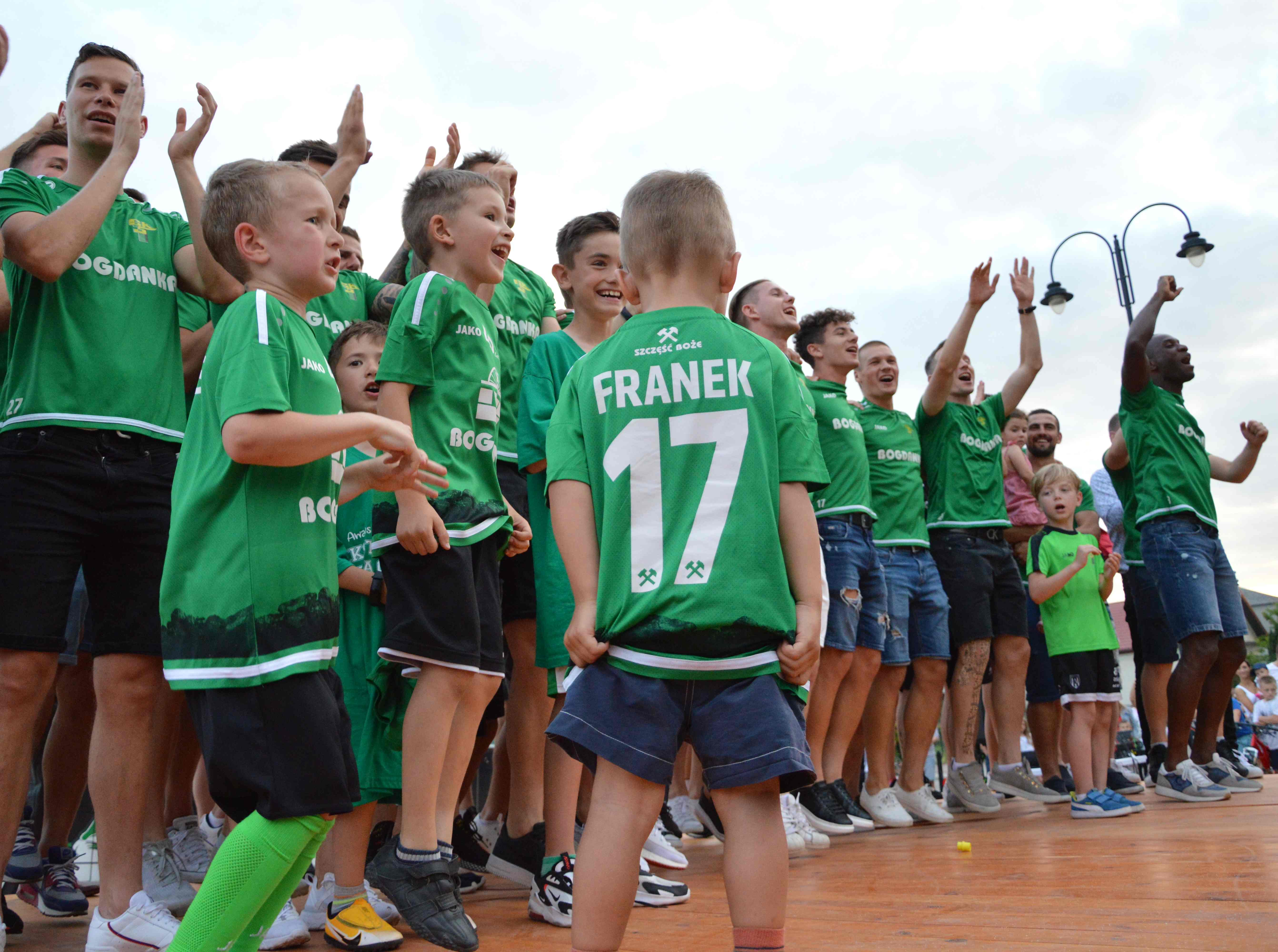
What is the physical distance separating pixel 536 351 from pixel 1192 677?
408 centimetres

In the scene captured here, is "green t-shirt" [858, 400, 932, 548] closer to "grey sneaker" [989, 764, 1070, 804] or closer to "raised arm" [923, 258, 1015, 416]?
"raised arm" [923, 258, 1015, 416]

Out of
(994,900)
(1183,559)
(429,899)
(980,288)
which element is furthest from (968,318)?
(429,899)

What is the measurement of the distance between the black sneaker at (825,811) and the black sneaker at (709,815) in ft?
1.33

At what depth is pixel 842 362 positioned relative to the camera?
5309 millimetres

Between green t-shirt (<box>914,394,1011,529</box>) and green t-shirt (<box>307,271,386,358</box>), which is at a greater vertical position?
green t-shirt (<box>307,271,386,358</box>)

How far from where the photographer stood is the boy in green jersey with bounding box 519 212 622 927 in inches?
113

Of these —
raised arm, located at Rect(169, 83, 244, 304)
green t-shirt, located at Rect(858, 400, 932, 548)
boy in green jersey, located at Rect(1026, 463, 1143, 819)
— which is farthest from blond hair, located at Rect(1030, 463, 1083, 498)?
raised arm, located at Rect(169, 83, 244, 304)

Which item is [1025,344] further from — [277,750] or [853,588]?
[277,750]

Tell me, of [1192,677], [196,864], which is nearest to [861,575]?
[1192,677]

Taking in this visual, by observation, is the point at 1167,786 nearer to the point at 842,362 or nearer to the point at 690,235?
the point at 842,362

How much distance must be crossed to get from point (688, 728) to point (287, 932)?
1.33 m

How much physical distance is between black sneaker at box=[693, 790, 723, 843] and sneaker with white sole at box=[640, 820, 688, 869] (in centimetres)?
41

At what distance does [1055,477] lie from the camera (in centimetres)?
578

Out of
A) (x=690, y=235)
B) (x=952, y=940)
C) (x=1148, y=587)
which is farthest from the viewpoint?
(x=1148, y=587)
